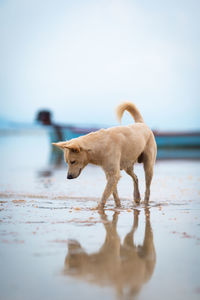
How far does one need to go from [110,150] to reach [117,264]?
11.4ft

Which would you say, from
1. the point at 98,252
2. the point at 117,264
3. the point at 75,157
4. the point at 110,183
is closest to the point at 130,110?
the point at 110,183

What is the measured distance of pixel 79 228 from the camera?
4895 mm

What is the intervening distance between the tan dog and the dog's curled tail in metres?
0.56

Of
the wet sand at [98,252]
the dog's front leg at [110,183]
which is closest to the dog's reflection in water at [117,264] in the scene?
the wet sand at [98,252]

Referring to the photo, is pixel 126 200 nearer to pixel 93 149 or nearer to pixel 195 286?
pixel 93 149

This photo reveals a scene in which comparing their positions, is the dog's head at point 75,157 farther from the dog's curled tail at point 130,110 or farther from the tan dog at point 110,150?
the dog's curled tail at point 130,110

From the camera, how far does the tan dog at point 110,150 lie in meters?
6.56

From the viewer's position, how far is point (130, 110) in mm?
8328

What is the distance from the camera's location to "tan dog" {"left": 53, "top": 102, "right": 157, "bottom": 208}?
6559 millimetres

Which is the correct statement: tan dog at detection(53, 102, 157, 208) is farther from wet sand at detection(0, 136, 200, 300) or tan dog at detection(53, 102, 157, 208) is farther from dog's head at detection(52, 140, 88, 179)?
wet sand at detection(0, 136, 200, 300)

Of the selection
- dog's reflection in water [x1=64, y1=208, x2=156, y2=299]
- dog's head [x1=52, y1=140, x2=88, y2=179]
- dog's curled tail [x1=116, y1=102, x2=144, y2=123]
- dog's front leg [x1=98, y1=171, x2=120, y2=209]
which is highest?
dog's curled tail [x1=116, y1=102, x2=144, y2=123]

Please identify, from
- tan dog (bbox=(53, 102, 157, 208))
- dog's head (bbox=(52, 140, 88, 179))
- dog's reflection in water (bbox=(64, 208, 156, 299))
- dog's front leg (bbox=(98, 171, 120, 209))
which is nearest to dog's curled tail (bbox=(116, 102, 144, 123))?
tan dog (bbox=(53, 102, 157, 208))

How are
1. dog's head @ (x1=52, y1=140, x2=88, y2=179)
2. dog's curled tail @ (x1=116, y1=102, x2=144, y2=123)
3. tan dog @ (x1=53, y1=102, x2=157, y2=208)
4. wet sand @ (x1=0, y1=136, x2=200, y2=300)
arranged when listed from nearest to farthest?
wet sand @ (x1=0, y1=136, x2=200, y2=300), dog's head @ (x1=52, y1=140, x2=88, y2=179), tan dog @ (x1=53, y1=102, x2=157, y2=208), dog's curled tail @ (x1=116, y1=102, x2=144, y2=123)

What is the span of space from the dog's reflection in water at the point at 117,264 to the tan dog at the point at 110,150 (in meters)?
2.25
